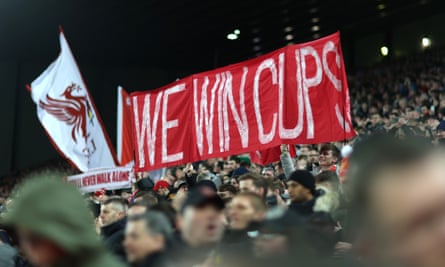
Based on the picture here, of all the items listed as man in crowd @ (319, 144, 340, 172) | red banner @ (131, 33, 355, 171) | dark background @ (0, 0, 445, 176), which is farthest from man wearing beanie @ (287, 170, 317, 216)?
dark background @ (0, 0, 445, 176)

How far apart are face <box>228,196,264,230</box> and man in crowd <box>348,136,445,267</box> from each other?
2406mm

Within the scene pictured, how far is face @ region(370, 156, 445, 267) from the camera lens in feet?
3.40

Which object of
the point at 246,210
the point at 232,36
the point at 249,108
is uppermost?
the point at 232,36

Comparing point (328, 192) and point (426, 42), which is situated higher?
point (426, 42)

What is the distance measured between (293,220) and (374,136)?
2.63 feet

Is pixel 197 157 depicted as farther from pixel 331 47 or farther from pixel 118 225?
pixel 118 225

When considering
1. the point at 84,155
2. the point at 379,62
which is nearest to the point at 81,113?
the point at 84,155

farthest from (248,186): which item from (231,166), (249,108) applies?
(231,166)

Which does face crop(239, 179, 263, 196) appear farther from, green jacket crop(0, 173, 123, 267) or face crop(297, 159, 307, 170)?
green jacket crop(0, 173, 123, 267)

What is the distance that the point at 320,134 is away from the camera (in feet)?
21.0

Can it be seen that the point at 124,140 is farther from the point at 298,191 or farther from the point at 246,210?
the point at 246,210

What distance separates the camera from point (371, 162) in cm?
108

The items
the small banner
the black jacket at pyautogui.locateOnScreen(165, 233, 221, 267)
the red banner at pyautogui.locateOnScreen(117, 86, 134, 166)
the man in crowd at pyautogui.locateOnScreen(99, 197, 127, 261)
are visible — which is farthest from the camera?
the red banner at pyautogui.locateOnScreen(117, 86, 134, 166)

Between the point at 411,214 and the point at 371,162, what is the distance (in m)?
0.10
